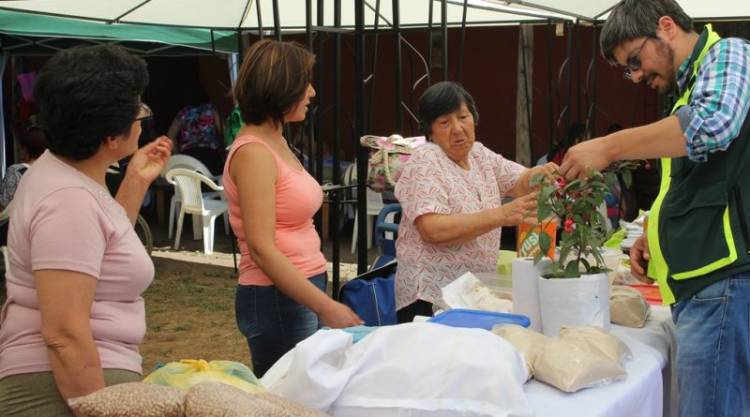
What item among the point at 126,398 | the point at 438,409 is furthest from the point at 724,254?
the point at 126,398

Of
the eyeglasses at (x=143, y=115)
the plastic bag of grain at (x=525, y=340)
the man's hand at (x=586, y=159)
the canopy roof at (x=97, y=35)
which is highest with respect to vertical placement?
the canopy roof at (x=97, y=35)

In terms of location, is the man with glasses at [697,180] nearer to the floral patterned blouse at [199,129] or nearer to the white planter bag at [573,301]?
the white planter bag at [573,301]

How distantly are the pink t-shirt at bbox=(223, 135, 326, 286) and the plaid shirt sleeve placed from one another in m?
1.03

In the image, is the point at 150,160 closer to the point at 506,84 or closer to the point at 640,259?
the point at 640,259

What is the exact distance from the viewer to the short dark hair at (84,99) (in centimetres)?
168

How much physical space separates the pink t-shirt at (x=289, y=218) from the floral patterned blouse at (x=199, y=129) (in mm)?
8212

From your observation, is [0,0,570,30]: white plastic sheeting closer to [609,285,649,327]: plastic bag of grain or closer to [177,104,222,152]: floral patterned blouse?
[177,104,222,152]: floral patterned blouse

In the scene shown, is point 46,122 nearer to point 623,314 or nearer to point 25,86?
point 623,314

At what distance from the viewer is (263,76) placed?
2475 mm

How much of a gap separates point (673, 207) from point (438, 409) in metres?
0.85

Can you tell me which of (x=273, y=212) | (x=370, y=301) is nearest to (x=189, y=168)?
(x=370, y=301)

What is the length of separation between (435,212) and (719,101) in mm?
1107

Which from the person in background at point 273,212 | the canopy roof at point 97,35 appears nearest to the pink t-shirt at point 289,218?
the person in background at point 273,212

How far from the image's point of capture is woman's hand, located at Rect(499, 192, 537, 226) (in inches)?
107
